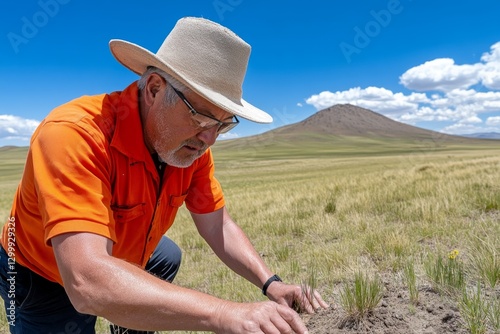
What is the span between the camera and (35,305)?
112 inches

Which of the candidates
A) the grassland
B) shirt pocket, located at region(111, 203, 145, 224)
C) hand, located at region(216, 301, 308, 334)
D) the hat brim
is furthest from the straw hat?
the grassland

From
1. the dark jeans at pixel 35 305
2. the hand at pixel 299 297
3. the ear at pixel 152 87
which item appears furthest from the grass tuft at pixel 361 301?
the ear at pixel 152 87

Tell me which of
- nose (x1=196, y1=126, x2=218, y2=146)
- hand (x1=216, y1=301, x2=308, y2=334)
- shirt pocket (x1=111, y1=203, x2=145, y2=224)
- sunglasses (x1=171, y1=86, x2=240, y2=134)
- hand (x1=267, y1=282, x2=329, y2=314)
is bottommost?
hand (x1=267, y1=282, x2=329, y2=314)

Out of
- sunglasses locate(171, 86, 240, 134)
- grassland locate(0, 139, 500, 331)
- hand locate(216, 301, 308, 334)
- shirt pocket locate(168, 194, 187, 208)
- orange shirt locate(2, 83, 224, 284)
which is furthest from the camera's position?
grassland locate(0, 139, 500, 331)

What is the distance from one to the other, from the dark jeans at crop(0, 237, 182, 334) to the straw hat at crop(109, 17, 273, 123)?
1.35 meters

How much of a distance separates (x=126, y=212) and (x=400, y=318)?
1718 millimetres

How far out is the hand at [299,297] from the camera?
2576 millimetres

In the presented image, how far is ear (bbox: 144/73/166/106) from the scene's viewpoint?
244 centimetres

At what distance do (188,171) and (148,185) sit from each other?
18.7 inches

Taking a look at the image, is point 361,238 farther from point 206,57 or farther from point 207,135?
point 206,57

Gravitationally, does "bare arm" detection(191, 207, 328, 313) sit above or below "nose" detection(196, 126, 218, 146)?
below

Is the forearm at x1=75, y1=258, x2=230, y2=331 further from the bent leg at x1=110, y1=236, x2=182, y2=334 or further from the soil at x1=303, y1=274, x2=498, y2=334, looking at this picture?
the bent leg at x1=110, y1=236, x2=182, y2=334

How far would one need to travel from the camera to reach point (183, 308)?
5.29ft

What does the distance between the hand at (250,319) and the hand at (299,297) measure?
905 millimetres
